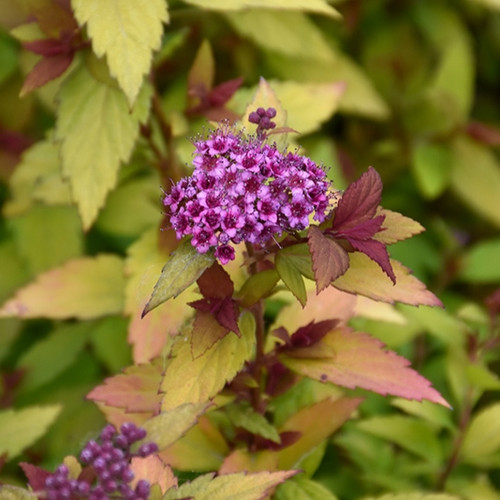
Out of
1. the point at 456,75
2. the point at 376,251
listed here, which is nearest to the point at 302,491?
the point at 376,251

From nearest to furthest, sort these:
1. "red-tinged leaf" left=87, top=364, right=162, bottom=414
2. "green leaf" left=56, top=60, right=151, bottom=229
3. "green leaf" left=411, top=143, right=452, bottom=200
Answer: "red-tinged leaf" left=87, top=364, right=162, bottom=414 < "green leaf" left=56, top=60, right=151, bottom=229 < "green leaf" left=411, top=143, right=452, bottom=200

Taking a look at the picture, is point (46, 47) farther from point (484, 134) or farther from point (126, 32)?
point (484, 134)

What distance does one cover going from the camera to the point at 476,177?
204 cm

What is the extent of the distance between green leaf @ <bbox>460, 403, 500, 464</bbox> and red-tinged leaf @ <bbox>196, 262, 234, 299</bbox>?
2.40 ft

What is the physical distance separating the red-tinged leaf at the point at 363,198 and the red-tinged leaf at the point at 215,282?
169 millimetres

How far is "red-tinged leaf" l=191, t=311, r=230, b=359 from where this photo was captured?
0.90 m

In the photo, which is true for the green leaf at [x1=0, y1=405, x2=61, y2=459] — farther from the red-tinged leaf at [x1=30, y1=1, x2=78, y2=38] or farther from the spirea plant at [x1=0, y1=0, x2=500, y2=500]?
the red-tinged leaf at [x1=30, y1=1, x2=78, y2=38]

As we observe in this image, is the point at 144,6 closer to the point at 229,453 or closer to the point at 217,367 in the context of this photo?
the point at 217,367

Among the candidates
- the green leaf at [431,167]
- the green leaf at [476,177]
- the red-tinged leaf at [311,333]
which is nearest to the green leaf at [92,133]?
the red-tinged leaf at [311,333]

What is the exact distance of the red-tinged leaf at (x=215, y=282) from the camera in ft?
2.94

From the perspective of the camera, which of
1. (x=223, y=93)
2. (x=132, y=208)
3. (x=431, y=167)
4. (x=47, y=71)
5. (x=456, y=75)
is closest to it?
(x=47, y=71)

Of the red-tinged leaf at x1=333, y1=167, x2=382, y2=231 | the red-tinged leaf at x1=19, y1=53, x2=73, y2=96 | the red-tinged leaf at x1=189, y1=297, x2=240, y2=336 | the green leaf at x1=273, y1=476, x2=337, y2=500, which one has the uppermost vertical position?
the red-tinged leaf at x1=333, y1=167, x2=382, y2=231

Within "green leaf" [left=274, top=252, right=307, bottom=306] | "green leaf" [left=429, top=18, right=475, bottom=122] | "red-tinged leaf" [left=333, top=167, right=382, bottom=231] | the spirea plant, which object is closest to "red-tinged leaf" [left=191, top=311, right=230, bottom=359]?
A: the spirea plant

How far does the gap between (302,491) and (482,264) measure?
0.99 metres
